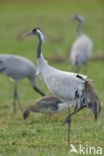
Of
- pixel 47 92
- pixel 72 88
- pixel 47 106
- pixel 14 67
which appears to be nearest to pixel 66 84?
A: pixel 72 88

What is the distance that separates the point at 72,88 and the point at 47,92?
7144mm

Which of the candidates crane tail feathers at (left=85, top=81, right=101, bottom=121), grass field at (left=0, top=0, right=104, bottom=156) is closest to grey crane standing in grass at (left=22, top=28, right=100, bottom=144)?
crane tail feathers at (left=85, top=81, right=101, bottom=121)

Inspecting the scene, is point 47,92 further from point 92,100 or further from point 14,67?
point 92,100

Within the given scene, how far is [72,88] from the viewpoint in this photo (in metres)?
9.86

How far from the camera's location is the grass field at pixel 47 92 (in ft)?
31.7

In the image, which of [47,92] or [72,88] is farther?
Result: [47,92]

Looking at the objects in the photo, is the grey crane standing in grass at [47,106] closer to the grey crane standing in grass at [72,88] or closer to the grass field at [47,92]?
the grass field at [47,92]

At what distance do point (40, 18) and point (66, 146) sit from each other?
28.5 meters

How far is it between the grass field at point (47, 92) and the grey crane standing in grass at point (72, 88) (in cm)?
60

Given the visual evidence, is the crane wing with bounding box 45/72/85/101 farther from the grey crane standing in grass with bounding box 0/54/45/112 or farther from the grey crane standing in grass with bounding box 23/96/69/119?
the grey crane standing in grass with bounding box 0/54/45/112

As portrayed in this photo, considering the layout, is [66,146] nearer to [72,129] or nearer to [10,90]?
[72,129]

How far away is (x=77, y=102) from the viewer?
9883 millimetres

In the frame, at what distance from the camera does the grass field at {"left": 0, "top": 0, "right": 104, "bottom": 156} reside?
965cm

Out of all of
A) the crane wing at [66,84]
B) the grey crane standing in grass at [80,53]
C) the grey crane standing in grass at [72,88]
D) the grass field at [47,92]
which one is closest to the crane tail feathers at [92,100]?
the grey crane standing in grass at [72,88]
